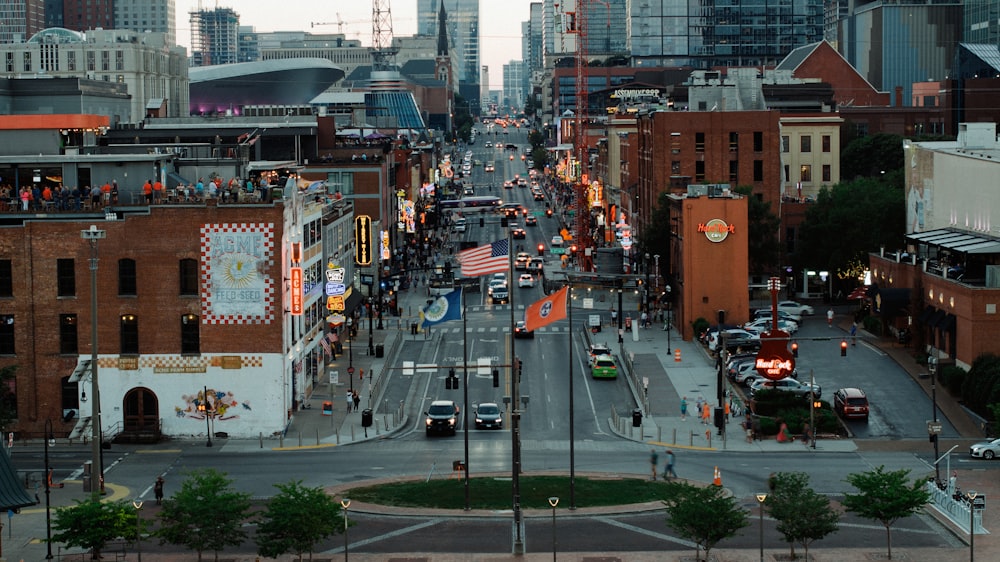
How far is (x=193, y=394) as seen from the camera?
243 ft

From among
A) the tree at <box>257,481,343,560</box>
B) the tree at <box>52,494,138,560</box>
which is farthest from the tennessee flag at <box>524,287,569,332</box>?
the tree at <box>52,494,138,560</box>

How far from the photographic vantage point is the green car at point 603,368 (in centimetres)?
8988

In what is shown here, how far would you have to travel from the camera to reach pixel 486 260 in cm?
5859

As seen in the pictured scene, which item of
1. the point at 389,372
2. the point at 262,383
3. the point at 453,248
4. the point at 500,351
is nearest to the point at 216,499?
the point at 262,383

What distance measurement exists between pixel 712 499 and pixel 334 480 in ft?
65.2

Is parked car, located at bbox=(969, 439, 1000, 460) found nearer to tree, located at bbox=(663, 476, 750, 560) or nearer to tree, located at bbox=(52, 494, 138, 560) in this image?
tree, located at bbox=(663, 476, 750, 560)

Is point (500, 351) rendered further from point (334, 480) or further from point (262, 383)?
point (334, 480)

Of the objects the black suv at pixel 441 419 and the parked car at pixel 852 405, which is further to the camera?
the parked car at pixel 852 405

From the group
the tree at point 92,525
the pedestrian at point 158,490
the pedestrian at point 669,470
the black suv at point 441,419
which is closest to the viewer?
the tree at point 92,525

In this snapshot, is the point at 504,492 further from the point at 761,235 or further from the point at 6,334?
the point at 761,235

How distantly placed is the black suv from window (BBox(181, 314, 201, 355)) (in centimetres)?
1169

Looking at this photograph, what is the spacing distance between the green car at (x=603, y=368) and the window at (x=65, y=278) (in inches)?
1225

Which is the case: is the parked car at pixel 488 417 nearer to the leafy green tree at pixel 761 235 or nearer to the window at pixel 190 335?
the window at pixel 190 335

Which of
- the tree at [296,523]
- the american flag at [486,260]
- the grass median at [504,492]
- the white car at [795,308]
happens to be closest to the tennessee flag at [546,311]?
the american flag at [486,260]
